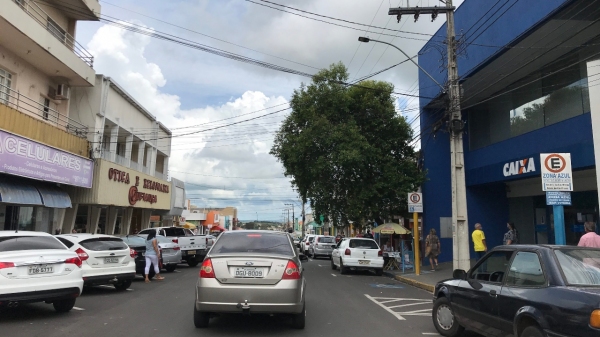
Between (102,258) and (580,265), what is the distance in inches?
404

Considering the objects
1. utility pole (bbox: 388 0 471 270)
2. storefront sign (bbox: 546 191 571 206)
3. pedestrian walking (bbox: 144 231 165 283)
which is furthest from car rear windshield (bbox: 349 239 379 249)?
storefront sign (bbox: 546 191 571 206)

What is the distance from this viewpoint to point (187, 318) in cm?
838

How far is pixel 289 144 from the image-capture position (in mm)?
23094

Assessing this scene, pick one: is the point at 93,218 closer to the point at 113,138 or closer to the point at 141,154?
the point at 113,138

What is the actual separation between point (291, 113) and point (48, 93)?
36.8 feet

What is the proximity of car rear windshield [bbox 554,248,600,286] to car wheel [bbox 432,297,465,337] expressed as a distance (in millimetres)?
2308

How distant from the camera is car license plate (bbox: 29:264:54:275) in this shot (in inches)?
315

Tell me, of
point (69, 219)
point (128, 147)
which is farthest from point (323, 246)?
point (69, 219)

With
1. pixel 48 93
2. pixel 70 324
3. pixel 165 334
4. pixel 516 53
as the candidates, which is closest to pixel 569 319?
pixel 165 334

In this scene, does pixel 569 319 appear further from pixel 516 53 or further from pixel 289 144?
pixel 289 144

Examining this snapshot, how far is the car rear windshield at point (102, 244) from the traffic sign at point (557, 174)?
10.0 meters

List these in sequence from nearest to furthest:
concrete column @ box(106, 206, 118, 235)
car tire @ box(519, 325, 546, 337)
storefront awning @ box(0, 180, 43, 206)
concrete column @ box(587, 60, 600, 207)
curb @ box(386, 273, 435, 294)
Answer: car tire @ box(519, 325, 546, 337), concrete column @ box(587, 60, 600, 207), curb @ box(386, 273, 435, 294), storefront awning @ box(0, 180, 43, 206), concrete column @ box(106, 206, 118, 235)

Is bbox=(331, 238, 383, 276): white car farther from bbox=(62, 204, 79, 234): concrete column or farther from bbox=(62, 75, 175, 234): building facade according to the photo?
bbox=(62, 204, 79, 234): concrete column

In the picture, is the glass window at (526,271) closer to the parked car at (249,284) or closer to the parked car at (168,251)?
the parked car at (249,284)
